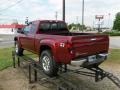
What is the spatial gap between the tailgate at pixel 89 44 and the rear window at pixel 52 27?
2573 mm

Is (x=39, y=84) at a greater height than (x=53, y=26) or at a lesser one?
lesser

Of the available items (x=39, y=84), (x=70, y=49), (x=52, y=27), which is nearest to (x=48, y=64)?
(x=70, y=49)

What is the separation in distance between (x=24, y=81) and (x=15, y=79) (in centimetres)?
54

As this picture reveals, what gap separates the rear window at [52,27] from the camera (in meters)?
10.3

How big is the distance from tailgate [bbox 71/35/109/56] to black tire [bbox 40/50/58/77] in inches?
45.9

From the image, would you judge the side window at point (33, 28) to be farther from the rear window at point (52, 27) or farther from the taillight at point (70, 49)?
the taillight at point (70, 49)

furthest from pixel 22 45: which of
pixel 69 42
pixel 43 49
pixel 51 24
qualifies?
pixel 69 42

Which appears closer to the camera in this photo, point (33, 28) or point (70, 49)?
point (70, 49)

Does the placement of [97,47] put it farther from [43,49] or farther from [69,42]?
[43,49]

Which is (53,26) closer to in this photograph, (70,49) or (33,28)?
(33,28)

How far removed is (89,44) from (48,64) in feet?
5.56

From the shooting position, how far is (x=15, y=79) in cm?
1131

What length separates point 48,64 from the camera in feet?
29.2

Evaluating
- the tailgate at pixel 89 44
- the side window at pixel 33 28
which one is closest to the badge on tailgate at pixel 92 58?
the tailgate at pixel 89 44
